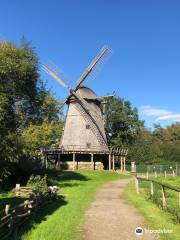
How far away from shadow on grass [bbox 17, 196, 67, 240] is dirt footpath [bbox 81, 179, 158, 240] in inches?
71.0

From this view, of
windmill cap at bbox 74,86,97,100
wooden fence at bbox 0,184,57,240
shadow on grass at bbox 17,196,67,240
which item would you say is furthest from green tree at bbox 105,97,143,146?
wooden fence at bbox 0,184,57,240

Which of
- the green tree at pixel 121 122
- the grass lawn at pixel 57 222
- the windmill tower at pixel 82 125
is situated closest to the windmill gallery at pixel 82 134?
the windmill tower at pixel 82 125

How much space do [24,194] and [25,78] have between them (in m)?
10.8

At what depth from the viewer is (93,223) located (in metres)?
14.4

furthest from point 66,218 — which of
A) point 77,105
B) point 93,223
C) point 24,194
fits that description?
point 77,105

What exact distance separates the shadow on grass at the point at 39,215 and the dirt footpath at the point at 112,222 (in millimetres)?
1803

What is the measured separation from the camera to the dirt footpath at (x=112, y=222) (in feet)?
40.3

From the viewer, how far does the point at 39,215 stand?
17.0 meters

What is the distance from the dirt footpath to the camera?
1229cm

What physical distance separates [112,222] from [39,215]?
392 centimetres

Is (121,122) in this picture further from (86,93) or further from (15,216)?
(15,216)

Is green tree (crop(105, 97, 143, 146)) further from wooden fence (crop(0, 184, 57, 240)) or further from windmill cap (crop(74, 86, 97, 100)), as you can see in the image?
wooden fence (crop(0, 184, 57, 240))

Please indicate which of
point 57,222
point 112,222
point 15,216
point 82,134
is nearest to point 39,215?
point 57,222

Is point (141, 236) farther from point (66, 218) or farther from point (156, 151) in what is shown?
point (156, 151)
